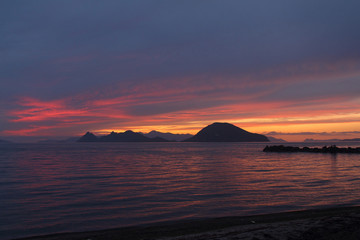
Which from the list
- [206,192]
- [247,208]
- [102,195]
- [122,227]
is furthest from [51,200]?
[247,208]

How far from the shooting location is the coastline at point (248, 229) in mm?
8875

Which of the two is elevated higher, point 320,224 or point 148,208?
point 320,224

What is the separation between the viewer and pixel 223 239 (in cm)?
851

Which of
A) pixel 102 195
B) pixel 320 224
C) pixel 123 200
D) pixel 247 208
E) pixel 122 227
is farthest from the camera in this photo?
pixel 102 195

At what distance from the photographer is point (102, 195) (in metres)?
20.2

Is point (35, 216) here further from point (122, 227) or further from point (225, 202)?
point (225, 202)

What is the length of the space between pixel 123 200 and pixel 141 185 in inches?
252

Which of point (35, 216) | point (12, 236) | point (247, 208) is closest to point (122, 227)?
point (12, 236)

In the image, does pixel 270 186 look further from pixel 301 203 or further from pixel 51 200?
pixel 51 200

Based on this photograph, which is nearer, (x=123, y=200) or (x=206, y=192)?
(x=123, y=200)

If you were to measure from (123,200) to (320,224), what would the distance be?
12.5 m

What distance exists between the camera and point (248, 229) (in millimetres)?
10547

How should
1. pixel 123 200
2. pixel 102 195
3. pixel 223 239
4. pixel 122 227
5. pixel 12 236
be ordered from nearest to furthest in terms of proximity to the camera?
1. pixel 223 239
2. pixel 12 236
3. pixel 122 227
4. pixel 123 200
5. pixel 102 195

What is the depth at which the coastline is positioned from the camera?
888 cm
